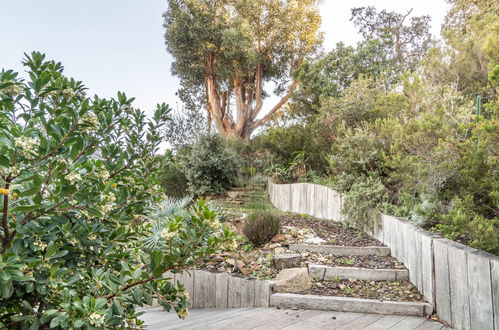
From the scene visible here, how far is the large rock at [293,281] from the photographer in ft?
10.1

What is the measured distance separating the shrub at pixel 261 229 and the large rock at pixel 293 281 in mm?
953

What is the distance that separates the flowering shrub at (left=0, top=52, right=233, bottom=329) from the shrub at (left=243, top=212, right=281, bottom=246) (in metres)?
2.87

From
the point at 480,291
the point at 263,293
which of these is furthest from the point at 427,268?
the point at 263,293

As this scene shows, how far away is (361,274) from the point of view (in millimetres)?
3344

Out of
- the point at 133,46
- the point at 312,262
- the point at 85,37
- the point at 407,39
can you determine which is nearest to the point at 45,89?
the point at 312,262

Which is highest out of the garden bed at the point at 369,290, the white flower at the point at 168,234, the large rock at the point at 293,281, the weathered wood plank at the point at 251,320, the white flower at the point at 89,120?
the white flower at the point at 89,120

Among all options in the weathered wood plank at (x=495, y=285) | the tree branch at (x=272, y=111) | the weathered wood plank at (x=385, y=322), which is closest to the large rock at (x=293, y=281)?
the weathered wood plank at (x=385, y=322)

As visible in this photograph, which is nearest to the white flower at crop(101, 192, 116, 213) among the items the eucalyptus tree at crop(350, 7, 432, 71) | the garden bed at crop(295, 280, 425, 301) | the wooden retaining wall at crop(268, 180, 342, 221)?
the garden bed at crop(295, 280, 425, 301)

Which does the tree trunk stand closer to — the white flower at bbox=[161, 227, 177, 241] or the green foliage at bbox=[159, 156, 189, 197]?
the green foliage at bbox=[159, 156, 189, 197]

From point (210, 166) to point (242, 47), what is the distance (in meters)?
5.21

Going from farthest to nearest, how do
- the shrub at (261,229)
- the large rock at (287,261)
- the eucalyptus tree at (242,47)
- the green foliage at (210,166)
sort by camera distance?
1. the eucalyptus tree at (242,47)
2. the green foliage at (210,166)
3. the shrub at (261,229)
4. the large rock at (287,261)

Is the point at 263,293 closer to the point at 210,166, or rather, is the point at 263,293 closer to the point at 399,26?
the point at 210,166

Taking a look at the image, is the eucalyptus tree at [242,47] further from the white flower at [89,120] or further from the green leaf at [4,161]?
the green leaf at [4,161]

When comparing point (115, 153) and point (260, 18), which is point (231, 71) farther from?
point (115, 153)
